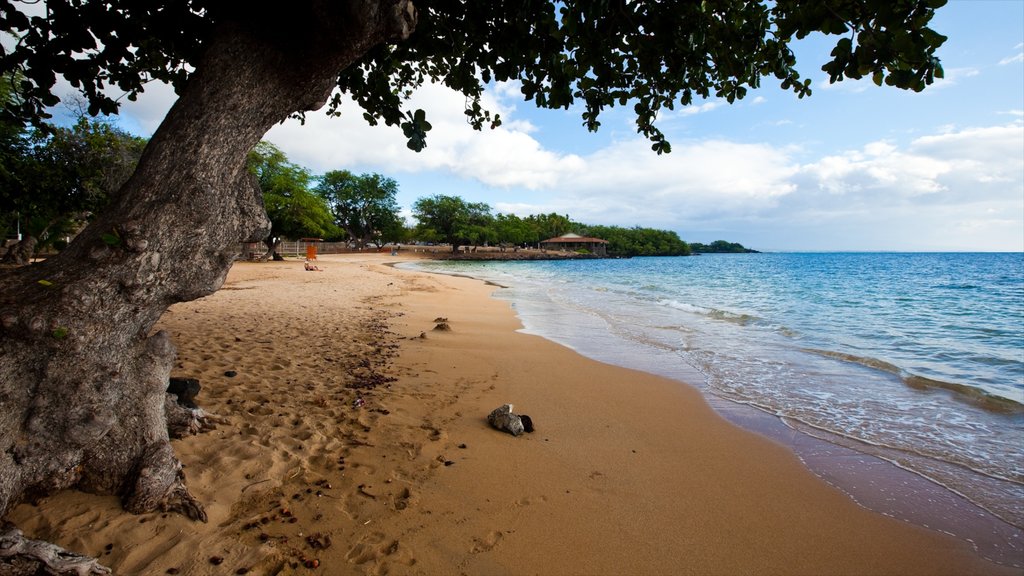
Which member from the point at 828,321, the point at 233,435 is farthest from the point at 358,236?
the point at 233,435

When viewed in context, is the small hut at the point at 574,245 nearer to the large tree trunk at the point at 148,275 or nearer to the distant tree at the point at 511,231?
the distant tree at the point at 511,231

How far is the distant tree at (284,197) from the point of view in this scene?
31.2 meters

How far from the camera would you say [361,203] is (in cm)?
6462

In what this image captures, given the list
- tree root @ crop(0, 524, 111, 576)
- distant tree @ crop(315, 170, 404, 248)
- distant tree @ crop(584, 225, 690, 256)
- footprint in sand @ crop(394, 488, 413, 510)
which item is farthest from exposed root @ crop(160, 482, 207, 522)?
distant tree @ crop(584, 225, 690, 256)

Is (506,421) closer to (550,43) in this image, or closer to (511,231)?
(550,43)

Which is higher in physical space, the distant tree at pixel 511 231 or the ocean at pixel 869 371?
the distant tree at pixel 511 231

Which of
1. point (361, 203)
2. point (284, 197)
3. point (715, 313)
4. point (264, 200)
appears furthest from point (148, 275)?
point (361, 203)

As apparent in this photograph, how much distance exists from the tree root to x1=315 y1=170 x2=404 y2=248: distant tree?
209ft

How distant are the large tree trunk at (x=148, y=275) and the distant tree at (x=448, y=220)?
71.1 meters

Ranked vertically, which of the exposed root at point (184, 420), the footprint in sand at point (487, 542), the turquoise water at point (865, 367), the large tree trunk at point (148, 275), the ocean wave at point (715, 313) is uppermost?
the large tree trunk at point (148, 275)

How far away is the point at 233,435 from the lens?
140 inches

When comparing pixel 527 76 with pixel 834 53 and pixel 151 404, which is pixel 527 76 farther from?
pixel 151 404

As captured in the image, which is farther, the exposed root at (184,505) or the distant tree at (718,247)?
the distant tree at (718,247)

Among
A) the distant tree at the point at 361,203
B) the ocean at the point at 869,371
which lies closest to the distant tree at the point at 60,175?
the ocean at the point at 869,371
